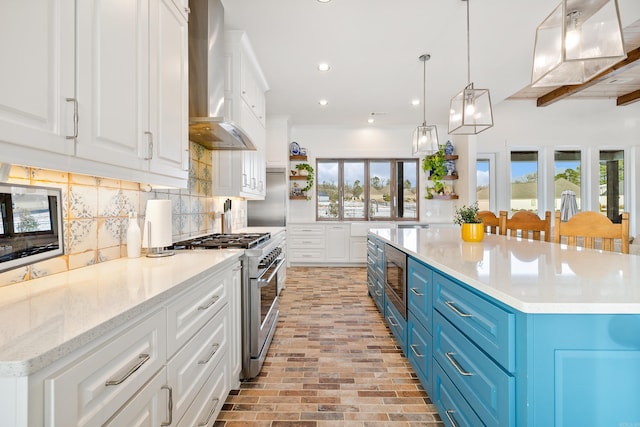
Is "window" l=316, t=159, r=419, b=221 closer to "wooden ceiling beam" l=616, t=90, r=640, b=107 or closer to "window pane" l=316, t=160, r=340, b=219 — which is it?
"window pane" l=316, t=160, r=340, b=219

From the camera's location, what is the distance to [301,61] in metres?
3.57

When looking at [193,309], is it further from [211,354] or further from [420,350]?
[420,350]

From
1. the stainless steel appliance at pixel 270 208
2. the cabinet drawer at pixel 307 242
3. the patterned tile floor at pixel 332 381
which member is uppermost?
the stainless steel appliance at pixel 270 208

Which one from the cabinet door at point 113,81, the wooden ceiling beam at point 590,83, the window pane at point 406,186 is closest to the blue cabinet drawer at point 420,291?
the cabinet door at point 113,81

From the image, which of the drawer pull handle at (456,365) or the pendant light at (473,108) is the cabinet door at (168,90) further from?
the pendant light at (473,108)

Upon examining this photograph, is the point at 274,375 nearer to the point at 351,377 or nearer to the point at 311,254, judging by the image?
the point at 351,377

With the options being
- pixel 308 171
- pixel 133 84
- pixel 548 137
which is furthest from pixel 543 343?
pixel 548 137

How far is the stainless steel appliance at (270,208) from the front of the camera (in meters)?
5.36

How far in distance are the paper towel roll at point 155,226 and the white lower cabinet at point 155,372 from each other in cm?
39

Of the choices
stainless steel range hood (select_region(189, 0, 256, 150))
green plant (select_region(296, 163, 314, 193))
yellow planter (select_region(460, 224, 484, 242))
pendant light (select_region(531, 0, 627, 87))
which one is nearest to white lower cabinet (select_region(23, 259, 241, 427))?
stainless steel range hood (select_region(189, 0, 256, 150))

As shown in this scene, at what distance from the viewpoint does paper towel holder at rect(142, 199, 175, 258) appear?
1.75 metres

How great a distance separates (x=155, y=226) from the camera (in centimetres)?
175

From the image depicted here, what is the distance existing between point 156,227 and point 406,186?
18.2 ft

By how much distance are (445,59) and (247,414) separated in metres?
3.78
